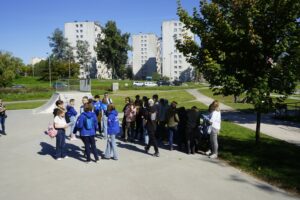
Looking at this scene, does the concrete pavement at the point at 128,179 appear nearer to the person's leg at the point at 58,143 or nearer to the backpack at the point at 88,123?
the person's leg at the point at 58,143

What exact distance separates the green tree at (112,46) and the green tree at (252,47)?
80.4 metres

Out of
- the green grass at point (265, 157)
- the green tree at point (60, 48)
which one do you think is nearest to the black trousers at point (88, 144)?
the green grass at point (265, 157)

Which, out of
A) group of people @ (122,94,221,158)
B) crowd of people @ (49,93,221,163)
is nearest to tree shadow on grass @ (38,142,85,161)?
crowd of people @ (49,93,221,163)

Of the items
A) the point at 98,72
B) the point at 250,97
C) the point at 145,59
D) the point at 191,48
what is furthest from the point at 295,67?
the point at 145,59

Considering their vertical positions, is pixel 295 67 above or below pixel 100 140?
above

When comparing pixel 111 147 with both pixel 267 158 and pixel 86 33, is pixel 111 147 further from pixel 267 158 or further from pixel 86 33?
pixel 86 33

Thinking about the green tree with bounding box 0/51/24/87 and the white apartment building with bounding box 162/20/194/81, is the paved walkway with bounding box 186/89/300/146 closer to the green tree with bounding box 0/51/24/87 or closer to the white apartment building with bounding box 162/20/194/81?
the green tree with bounding box 0/51/24/87

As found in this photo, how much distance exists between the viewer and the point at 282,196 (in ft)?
22.0

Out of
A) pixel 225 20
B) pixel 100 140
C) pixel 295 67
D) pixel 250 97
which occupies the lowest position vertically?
pixel 100 140

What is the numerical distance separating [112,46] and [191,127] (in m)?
82.5

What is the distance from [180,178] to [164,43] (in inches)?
4975

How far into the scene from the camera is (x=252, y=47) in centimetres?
1041

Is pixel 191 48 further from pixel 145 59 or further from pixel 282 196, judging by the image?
pixel 145 59

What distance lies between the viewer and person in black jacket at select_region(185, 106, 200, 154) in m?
10.5
